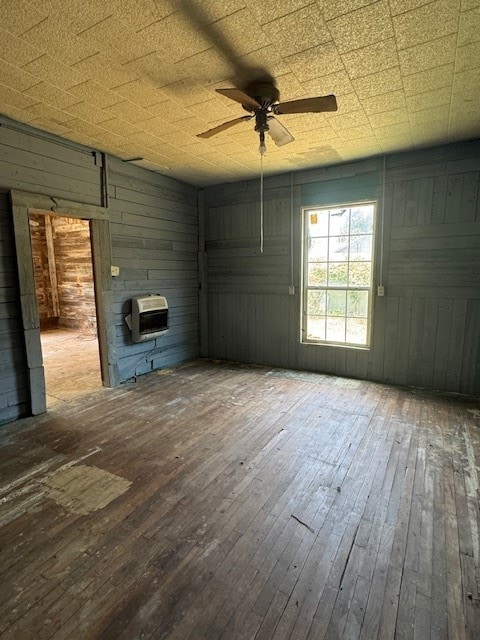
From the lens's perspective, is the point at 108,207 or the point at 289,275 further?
the point at 289,275

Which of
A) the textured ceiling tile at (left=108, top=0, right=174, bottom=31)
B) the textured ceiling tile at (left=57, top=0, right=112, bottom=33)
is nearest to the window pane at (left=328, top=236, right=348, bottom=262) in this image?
the textured ceiling tile at (left=108, top=0, right=174, bottom=31)

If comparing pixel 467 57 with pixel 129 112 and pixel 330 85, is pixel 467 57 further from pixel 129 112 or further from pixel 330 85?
pixel 129 112

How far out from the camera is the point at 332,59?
2.13 meters

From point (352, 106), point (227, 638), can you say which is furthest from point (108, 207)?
point (227, 638)

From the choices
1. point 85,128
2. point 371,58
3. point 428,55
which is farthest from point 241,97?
point 85,128

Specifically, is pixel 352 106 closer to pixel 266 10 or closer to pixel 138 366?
pixel 266 10

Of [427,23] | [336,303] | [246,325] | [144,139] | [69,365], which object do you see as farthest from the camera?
[246,325]

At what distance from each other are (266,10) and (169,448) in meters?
2.94

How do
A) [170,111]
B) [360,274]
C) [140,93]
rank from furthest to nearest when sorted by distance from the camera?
[360,274] < [170,111] < [140,93]

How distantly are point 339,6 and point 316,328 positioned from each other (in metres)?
3.50

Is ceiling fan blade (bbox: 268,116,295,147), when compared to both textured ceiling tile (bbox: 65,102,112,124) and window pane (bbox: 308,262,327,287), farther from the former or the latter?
window pane (bbox: 308,262,327,287)

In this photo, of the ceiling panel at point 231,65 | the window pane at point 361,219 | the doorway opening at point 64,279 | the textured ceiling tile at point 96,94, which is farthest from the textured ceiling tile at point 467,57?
the doorway opening at point 64,279

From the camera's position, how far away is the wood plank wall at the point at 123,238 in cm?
304

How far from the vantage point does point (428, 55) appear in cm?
208
